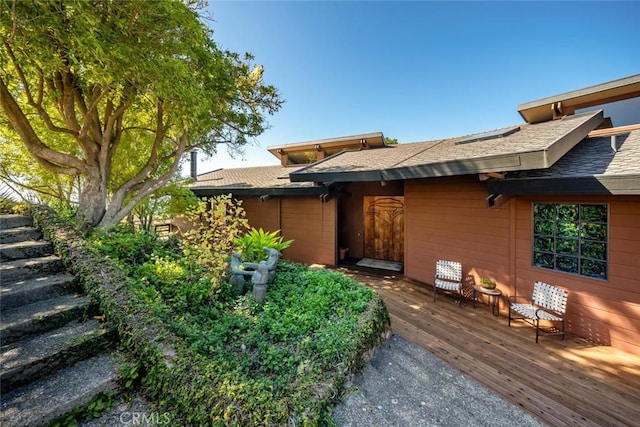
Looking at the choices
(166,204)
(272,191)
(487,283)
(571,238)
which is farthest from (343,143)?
(571,238)

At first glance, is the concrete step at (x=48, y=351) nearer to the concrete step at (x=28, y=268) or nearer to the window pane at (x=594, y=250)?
the concrete step at (x=28, y=268)

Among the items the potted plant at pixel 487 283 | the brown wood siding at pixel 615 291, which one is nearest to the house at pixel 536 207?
the brown wood siding at pixel 615 291

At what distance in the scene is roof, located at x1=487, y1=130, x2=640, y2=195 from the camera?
10.7 feet

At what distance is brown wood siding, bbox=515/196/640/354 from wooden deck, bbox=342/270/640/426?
0.22 meters

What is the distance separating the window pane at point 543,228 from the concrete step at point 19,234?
787 centimetres

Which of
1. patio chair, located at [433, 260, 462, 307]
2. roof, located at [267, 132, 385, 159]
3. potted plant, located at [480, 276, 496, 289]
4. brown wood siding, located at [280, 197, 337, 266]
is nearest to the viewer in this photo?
potted plant, located at [480, 276, 496, 289]

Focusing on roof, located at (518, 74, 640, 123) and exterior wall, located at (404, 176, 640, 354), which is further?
roof, located at (518, 74, 640, 123)

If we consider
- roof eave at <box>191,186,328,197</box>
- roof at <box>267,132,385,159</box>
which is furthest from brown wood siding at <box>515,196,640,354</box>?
roof at <box>267,132,385,159</box>

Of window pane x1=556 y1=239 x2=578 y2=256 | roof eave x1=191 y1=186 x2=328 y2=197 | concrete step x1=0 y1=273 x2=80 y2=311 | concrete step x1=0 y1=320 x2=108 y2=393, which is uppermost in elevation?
roof eave x1=191 y1=186 x2=328 y2=197

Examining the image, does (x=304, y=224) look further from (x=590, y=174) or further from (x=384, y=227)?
(x=590, y=174)

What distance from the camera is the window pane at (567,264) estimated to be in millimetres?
3967

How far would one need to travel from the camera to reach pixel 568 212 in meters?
4.03

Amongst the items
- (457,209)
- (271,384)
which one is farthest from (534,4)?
(271,384)

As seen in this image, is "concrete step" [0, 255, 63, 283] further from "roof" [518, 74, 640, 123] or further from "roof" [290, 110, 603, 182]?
"roof" [518, 74, 640, 123]
